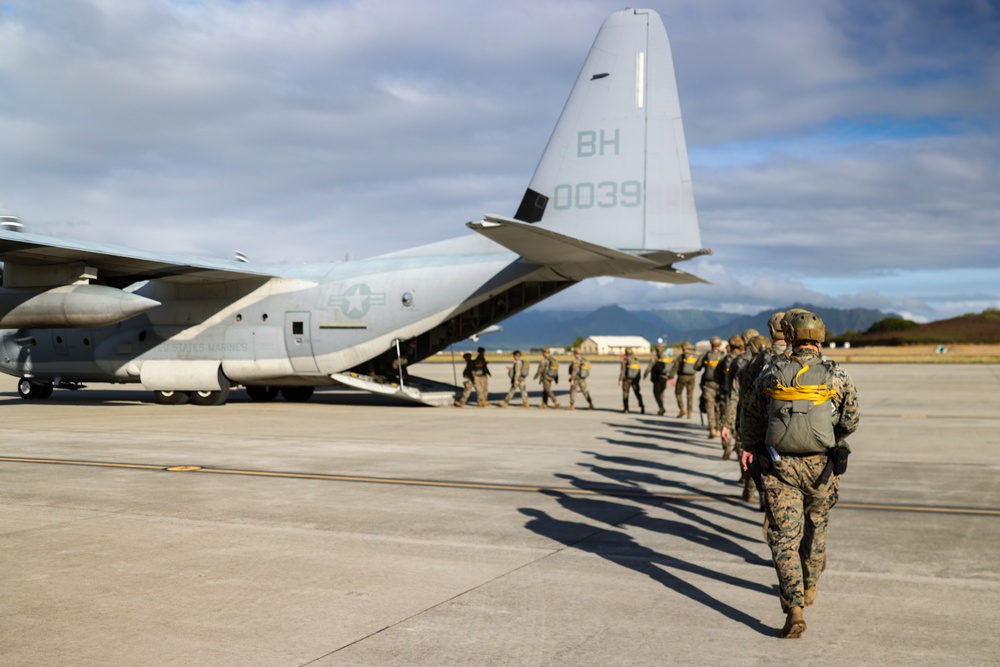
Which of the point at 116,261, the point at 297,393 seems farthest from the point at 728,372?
the point at 297,393

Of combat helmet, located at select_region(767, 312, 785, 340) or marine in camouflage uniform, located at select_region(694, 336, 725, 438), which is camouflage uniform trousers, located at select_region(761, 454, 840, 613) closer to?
combat helmet, located at select_region(767, 312, 785, 340)

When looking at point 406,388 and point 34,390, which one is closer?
point 406,388

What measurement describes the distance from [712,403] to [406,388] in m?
9.67

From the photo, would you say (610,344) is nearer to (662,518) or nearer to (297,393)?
(297,393)

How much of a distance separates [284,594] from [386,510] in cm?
301

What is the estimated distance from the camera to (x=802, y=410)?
547cm

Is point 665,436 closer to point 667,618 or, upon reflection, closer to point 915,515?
point 915,515

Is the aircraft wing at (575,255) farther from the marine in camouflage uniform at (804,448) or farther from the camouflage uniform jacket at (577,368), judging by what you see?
the marine in camouflage uniform at (804,448)

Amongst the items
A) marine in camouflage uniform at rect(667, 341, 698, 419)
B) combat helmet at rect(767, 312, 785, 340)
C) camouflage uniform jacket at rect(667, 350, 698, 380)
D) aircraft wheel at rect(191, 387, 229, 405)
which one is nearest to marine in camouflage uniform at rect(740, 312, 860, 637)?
combat helmet at rect(767, 312, 785, 340)

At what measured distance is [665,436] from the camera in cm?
1688

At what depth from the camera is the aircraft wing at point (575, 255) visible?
16969 mm

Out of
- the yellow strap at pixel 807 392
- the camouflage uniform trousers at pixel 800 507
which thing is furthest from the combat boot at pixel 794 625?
the yellow strap at pixel 807 392

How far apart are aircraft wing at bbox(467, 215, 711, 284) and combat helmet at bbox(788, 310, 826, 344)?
412 inches

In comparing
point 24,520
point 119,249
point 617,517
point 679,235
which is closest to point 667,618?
point 617,517
